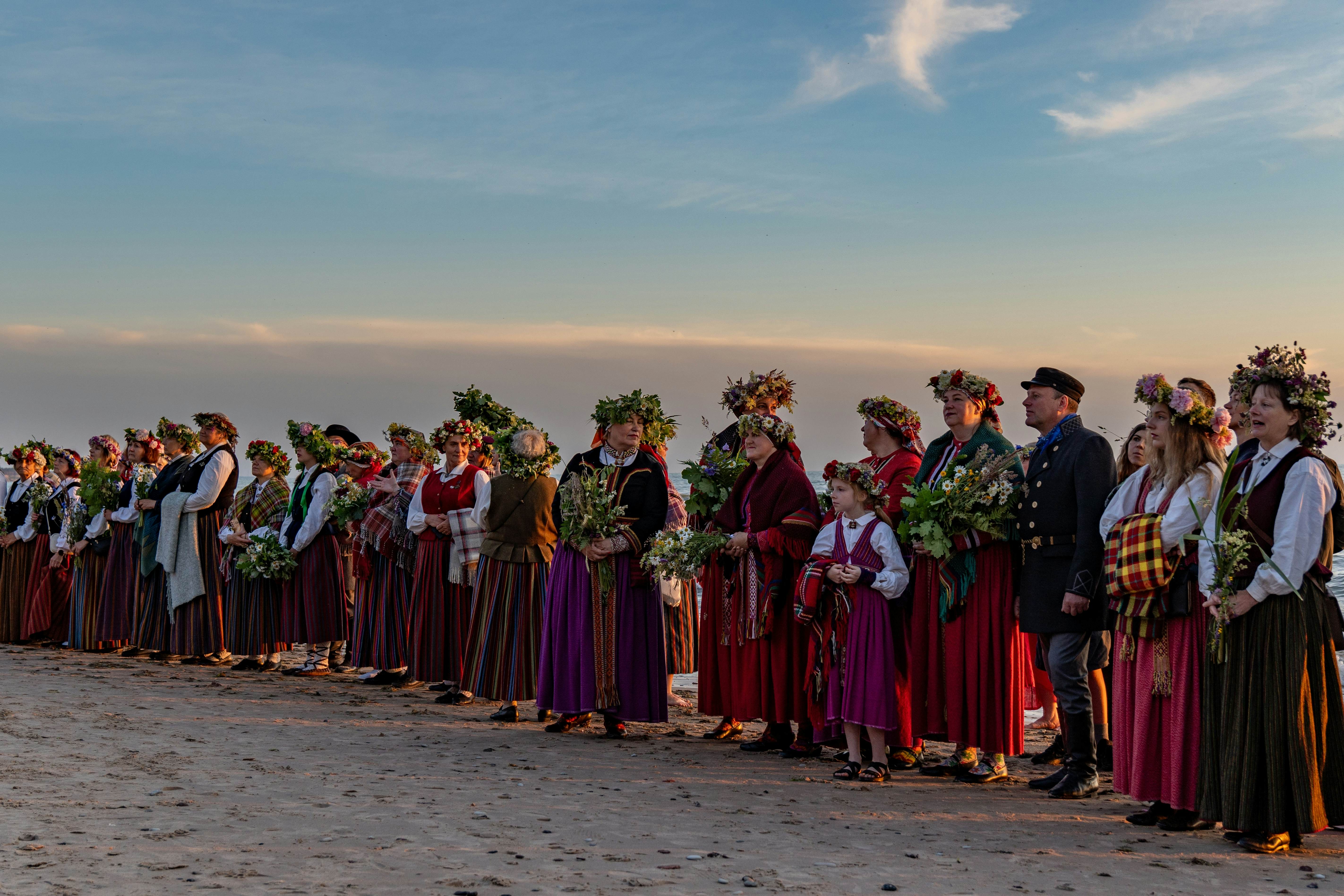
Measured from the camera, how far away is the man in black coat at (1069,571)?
5969mm

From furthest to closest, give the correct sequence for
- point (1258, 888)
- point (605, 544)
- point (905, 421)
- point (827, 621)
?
point (605, 544) → point (905, 421) → point (827, 621) → point (1258, 888)

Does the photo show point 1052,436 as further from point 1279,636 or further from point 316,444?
point 316,444

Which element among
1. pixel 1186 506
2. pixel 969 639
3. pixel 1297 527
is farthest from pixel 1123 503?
pixel 969 639

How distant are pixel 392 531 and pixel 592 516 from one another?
293 cm

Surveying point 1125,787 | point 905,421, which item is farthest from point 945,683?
point 905,421

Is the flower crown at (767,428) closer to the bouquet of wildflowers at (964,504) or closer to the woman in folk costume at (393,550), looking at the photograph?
the bouquet of wildflowers at (964,504)

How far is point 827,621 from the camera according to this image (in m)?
6.73

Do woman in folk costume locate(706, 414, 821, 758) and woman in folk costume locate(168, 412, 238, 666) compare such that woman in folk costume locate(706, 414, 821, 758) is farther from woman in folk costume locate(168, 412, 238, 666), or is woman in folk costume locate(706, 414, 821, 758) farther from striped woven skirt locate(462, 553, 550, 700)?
woman in folk costume locate(168, 412, 238, 666)

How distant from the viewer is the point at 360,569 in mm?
10219

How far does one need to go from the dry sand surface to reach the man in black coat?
322mm

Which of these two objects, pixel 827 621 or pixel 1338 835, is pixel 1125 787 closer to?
pixel 1338 835

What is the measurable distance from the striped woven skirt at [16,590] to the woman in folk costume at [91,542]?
940mm

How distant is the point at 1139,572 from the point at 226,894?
154 inches

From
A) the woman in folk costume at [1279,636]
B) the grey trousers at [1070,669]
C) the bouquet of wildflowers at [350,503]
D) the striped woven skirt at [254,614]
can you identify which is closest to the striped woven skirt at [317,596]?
the striped woven skirt at [254,614]
